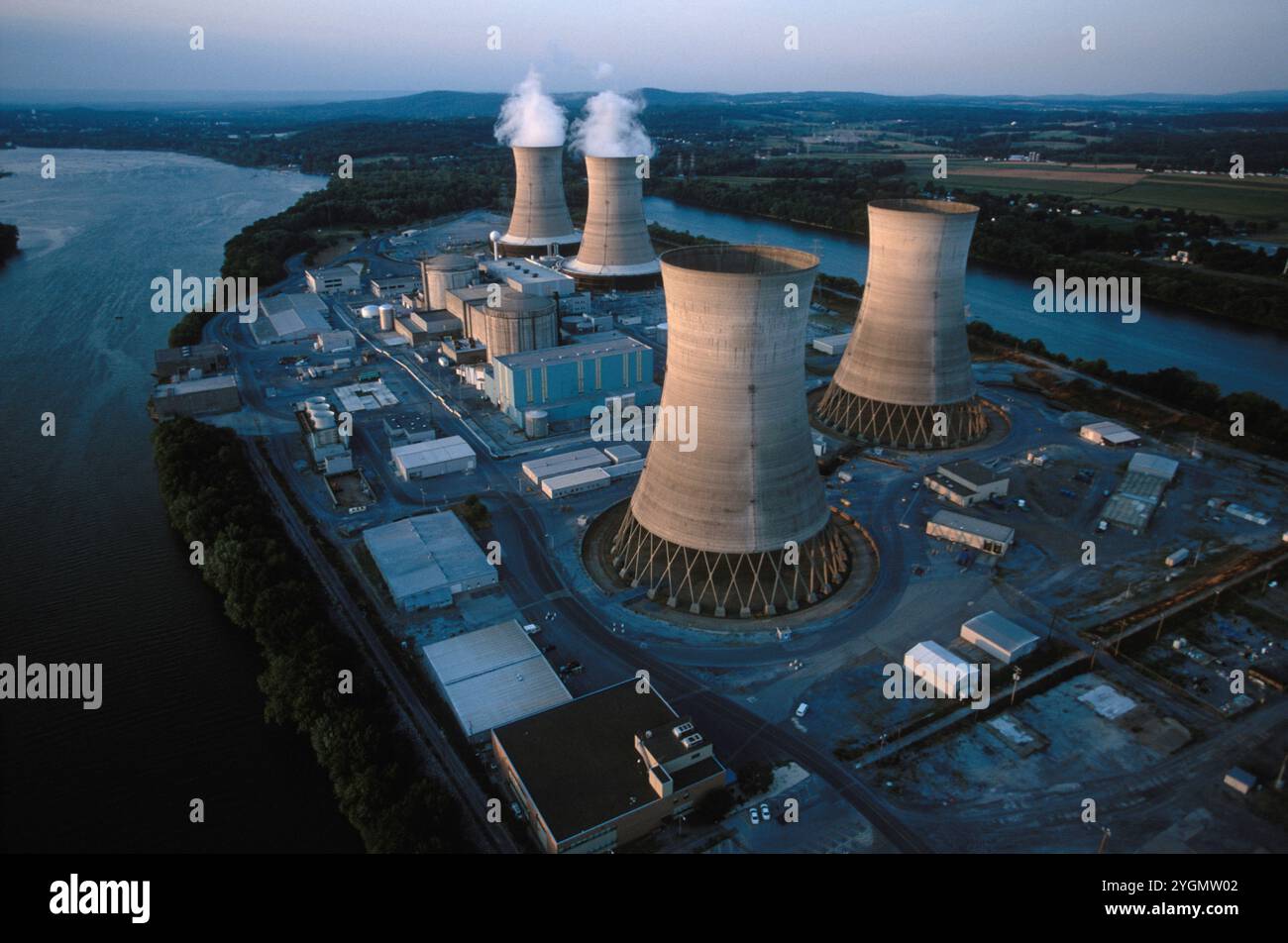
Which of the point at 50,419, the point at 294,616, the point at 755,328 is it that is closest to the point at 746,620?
the point at 755,328

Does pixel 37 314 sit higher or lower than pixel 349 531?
higher

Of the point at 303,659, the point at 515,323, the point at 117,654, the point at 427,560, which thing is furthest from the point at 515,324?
the point at 303,659

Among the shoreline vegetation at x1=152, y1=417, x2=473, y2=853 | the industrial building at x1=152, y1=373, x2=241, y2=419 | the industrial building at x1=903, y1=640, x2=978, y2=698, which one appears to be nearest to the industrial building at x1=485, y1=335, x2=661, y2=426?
the shoreline vegetation at x1=152, y1=417, x2=473, y2=853

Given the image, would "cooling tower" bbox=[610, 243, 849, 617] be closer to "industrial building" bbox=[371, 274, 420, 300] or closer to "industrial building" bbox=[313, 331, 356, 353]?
"industrial building" bbox=[313, 331, 356, 353]

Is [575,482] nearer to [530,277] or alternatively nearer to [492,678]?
[492,678]

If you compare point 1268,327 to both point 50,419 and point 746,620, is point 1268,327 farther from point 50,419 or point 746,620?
point 50,419

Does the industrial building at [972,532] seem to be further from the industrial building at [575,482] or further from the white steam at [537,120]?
the white steam at [537,120]
